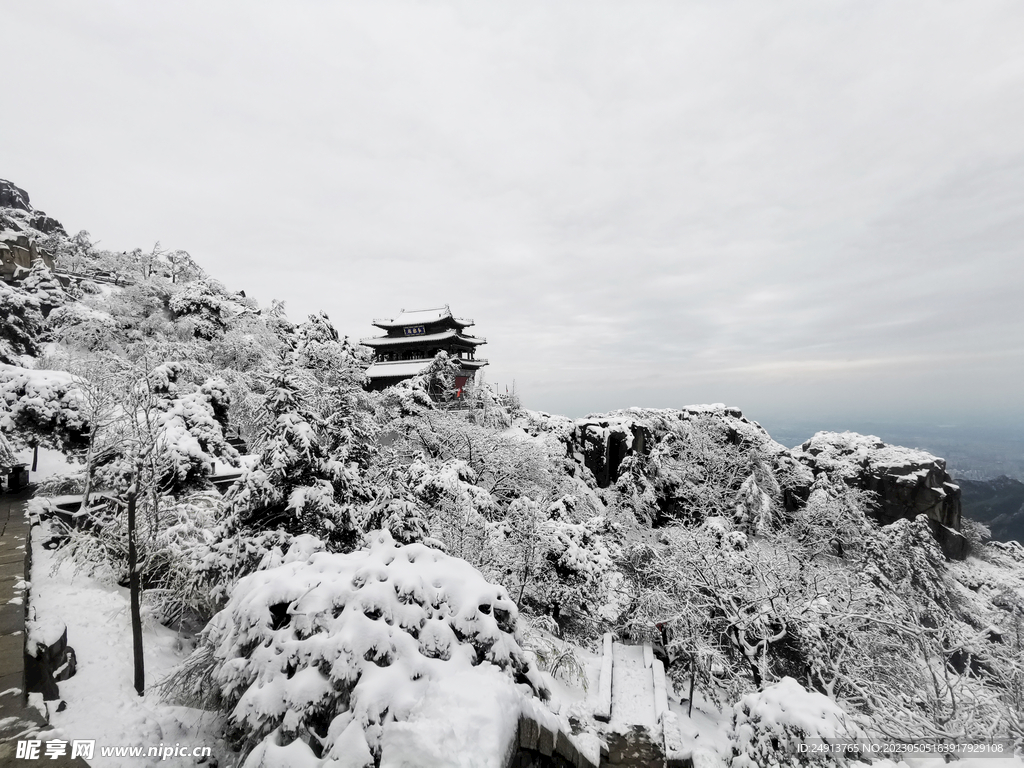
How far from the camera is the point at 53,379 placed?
10961mm

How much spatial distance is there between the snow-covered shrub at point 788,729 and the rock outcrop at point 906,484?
1235 inches

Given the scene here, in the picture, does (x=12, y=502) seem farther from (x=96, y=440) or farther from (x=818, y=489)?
(x=818, y=489)

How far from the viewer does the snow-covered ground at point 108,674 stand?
464 cm

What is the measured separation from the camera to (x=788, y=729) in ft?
15.8

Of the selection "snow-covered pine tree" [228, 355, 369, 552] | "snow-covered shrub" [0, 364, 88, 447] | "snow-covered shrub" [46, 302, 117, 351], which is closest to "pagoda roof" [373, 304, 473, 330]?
"snow-covered shrub" [46, 302, 117, 351]

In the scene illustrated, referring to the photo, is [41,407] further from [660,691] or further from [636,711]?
[660,691]

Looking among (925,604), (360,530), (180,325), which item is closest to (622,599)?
(360,530)

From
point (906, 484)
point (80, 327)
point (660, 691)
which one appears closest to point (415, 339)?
point (80, 327)

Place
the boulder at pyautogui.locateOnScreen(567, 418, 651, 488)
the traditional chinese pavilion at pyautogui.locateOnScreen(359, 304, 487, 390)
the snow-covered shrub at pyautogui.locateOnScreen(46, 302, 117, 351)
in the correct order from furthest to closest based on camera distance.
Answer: the traditional chinese pavilion at pyautogui.locateOnScreen(359, 304, 487, 390) < the boulder at pyautogui.locateOnScreen(567, 418, 651, 488) < the snow-covered shrub at pyautogui.locateOnScreen(46, 302, 117, 351)

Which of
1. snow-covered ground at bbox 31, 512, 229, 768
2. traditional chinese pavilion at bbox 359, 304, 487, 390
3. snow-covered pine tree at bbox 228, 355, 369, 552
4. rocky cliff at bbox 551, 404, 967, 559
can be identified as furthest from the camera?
traditional chinese pavilion at bbox 359, 304, 487, 390

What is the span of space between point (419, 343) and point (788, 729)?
35281mm

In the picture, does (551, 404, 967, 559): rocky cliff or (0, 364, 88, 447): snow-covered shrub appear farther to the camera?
(551, 404, 967, 559): rocky cliff

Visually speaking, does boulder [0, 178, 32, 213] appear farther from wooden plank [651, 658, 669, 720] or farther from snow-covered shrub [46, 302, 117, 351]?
wooden plank [651, 658, 669, 720]

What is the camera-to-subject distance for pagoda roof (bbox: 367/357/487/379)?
3444 centimetres
